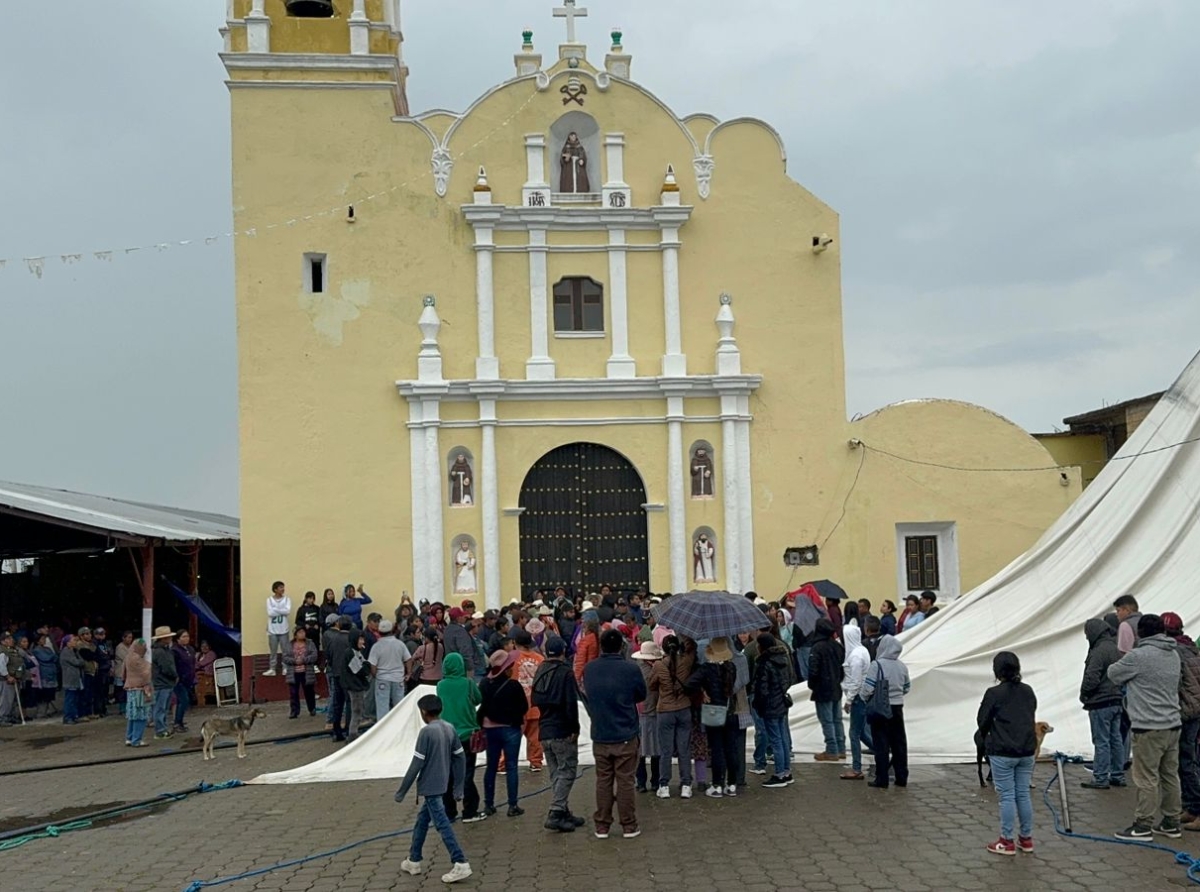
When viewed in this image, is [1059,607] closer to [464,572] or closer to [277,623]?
[464,572]

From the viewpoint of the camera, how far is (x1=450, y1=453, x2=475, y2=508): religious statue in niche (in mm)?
23062

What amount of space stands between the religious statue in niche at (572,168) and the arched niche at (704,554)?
639cm

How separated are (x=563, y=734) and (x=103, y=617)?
2007cm

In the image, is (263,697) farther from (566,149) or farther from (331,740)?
(566,149)

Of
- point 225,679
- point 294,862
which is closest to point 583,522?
point 225,679

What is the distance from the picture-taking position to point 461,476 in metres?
23.2

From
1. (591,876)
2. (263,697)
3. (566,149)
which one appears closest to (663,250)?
(566,149)

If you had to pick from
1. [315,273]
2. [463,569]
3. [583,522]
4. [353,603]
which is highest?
[315,273]

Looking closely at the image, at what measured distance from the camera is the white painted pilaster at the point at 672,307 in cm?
2342

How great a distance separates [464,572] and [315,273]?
5672 millimetres

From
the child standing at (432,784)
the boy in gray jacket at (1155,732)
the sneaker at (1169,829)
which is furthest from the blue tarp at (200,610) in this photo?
the sneaker at (1169,829)

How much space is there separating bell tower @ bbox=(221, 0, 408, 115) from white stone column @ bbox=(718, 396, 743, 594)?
26.1ft

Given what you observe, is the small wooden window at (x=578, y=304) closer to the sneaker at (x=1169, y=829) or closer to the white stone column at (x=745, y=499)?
the white stone column at (x=745, y=499)

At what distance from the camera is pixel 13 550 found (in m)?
23.5
